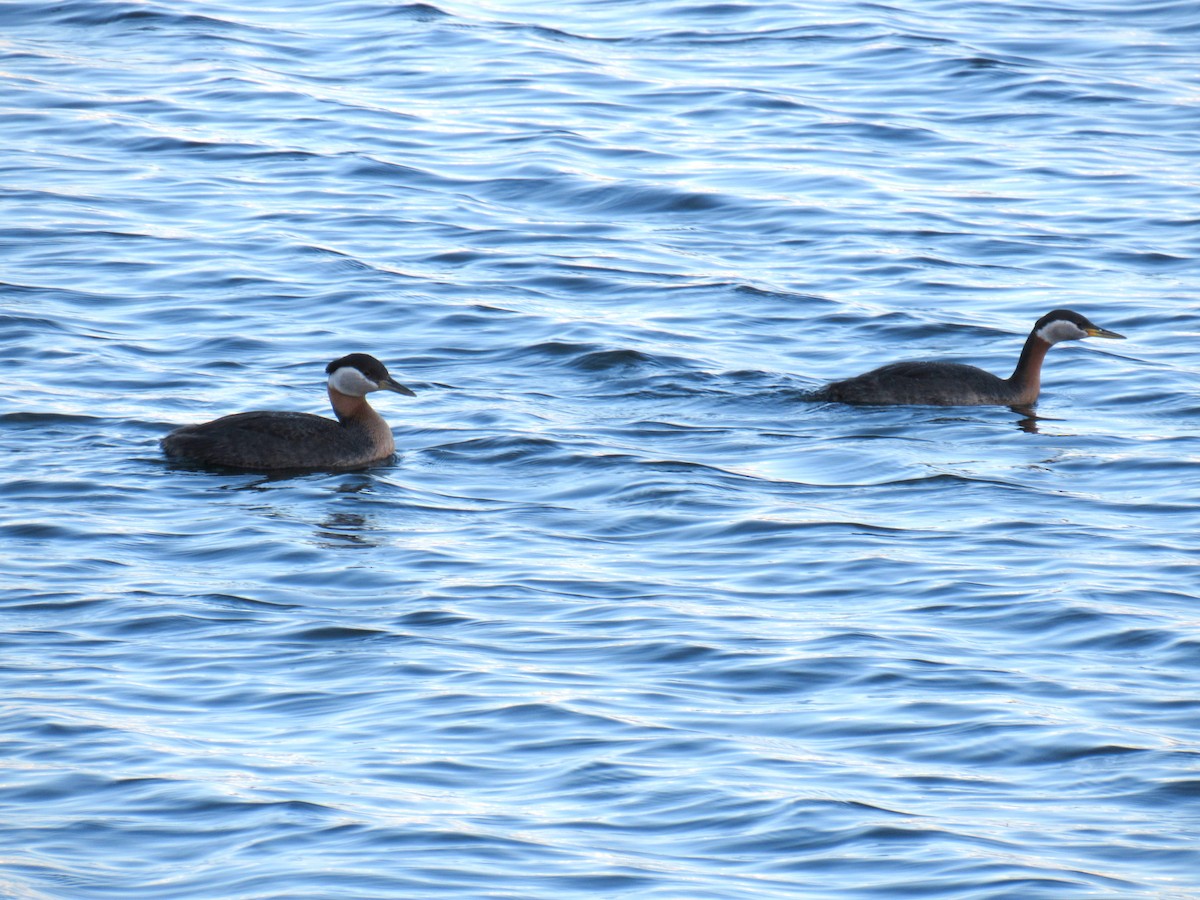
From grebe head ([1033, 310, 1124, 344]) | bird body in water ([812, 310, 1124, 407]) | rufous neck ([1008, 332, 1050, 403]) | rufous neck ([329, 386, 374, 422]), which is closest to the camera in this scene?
rufous neck ([329, 386, 374, 422])

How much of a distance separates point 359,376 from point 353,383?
7 cm

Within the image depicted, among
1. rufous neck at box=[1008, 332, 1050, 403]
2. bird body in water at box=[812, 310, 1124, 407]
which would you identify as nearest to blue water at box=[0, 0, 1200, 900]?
bird body in water at box=[812, 310, 1124, 407]

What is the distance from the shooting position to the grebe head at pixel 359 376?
14.9 meters

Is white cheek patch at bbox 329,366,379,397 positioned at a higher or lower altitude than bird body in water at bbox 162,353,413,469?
higher

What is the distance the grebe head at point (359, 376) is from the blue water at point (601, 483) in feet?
1.66

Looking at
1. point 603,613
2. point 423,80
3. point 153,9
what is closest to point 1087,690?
point 603,613

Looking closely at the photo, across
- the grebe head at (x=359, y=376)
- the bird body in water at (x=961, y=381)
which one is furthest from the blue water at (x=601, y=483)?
Answer: the grebe head at (x=359, y=376)

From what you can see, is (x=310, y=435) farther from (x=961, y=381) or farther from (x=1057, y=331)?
(x=1057, y=331)

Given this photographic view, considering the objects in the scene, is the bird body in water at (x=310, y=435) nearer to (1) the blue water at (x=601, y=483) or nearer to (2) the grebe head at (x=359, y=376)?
(2) the grebe head at (x=359, y=376)

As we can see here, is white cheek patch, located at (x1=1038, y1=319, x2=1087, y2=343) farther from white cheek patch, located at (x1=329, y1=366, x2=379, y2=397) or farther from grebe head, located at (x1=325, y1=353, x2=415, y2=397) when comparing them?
white cheek patch, located at (x1=329, y1=366, x2=379, y2=397)

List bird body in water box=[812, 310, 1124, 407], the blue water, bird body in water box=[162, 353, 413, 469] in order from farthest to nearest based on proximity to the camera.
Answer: bird body in water box=[812, 310, 1124, 407] → bird body in water box=[162, 353, 413, 469] → the blue water

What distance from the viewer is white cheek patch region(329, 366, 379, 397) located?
14.9m

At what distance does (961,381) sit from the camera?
15.9 meters

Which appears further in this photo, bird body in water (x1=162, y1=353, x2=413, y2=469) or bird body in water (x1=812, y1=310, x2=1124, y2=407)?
bird body in water (x1=812, y1=310, x2=1124, y2=407)
